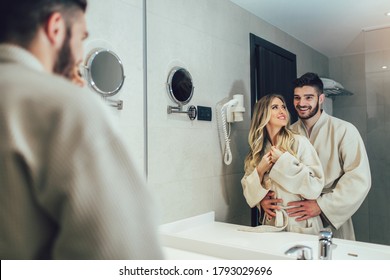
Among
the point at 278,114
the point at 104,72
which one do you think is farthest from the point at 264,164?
the point at 104,72

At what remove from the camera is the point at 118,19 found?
1.00 metres

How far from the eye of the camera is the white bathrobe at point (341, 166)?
2.80 feet

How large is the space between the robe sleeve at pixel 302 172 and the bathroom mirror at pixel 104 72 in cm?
54

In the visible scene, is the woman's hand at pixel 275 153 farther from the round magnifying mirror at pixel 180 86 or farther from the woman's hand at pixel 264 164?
the round magnifying mirror at pixel 180 86

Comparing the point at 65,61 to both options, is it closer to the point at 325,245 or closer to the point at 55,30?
the point at 55,30

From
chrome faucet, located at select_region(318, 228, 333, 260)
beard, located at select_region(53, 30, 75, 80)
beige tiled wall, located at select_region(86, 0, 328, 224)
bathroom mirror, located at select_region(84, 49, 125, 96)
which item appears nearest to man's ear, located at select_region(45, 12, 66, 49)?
beard, located at select_region(53, 30, 75, 80)

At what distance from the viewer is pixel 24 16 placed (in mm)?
574

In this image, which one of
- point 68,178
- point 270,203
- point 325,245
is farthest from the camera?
point 270,203

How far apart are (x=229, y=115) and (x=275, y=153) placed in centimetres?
20

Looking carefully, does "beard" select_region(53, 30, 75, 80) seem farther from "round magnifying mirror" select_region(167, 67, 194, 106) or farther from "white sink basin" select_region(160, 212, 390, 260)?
"white sink basin" select_region(160, 212, 390, 260)

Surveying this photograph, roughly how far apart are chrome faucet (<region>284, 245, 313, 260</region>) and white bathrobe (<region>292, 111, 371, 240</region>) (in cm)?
12

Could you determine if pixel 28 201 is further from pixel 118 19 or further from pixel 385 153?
pixel 385 153

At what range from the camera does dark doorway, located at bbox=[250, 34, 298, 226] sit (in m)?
0.92

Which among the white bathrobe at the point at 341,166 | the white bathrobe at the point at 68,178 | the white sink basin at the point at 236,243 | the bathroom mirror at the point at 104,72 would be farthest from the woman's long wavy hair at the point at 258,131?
the white bathrobe at the point at 68,178
